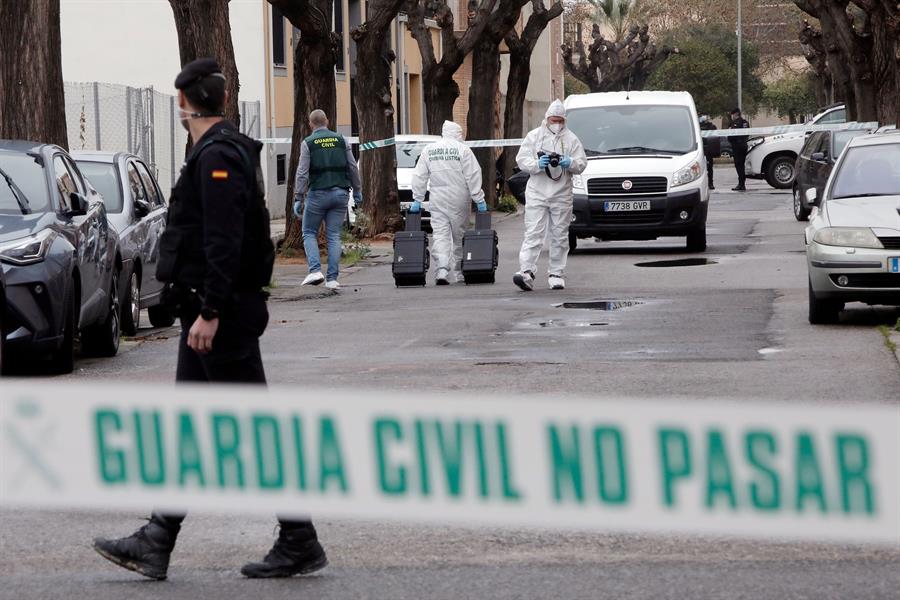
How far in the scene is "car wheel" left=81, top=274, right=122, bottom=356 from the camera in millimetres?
13477

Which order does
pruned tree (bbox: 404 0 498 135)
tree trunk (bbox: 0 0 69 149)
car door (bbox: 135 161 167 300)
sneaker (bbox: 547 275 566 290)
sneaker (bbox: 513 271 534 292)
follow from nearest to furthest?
car door (bbox: 135 161 167 300) < tree trunk (bbox: 0 0 69 149) < sneaker (bbox: 513 271 534 292) < sneaker (bbox: 547 275 566 290) < pruned tree (bbox: 404 0 498 135)

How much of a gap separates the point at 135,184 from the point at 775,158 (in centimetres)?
2859

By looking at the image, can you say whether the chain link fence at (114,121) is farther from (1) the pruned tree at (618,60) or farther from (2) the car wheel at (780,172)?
(1) the pruned tree at (618,60)

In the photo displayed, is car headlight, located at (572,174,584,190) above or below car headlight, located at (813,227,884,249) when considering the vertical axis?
above

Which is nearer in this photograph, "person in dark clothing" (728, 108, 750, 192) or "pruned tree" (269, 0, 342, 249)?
"pruned tree" (269, 0, 342, 249)

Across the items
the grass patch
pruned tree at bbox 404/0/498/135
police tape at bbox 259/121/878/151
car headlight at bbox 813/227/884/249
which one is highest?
pruned tree at bbox 404/0/498/135

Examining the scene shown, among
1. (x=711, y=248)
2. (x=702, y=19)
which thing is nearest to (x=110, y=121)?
(x=711, y=248)

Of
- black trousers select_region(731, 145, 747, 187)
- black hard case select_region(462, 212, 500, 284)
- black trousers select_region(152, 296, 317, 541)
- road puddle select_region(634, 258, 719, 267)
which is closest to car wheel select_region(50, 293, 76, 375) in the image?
black trousers select_region(152, 296, 317, 541)

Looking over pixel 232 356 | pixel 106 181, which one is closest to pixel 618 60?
pixel 106 181

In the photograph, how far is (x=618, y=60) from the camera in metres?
83.4

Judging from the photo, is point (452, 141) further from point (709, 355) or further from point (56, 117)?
point (709, 355)

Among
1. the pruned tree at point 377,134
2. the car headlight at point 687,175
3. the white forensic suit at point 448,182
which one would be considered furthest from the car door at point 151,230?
the pruned tree at point 377,134

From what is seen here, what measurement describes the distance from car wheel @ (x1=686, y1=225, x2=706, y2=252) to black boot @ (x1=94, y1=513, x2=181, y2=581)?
17723 millimetres

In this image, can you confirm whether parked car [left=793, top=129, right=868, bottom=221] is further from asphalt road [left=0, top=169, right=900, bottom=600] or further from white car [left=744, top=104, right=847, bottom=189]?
white car [left=744, top=104, right=847, bottom=189]
